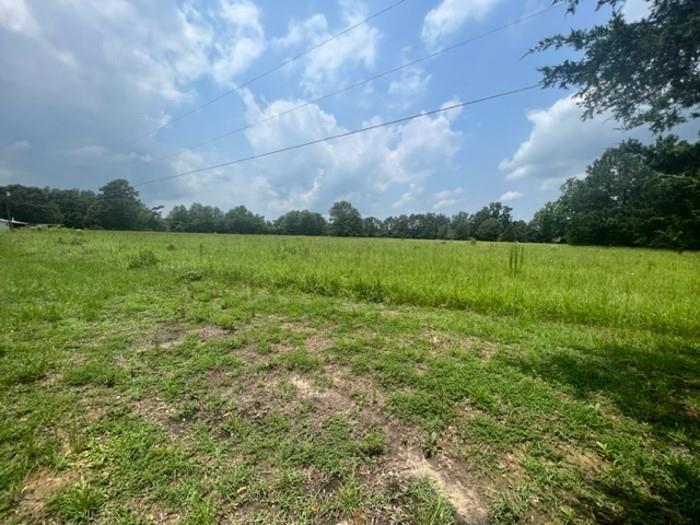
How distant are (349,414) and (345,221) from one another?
81189 millimetres

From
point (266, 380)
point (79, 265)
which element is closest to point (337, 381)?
point (266, 380)

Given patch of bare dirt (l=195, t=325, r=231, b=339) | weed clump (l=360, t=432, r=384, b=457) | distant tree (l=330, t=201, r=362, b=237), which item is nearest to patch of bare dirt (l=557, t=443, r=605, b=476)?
weed clump (l=360, t=432, r=384, b=457)

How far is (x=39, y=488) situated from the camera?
1805mm

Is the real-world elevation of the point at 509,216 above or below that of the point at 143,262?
above

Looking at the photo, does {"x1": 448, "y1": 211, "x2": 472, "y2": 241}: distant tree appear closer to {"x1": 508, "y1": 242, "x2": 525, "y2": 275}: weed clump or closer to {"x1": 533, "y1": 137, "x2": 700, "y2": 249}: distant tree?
{"x1": 533, "y1": 137, "x2": 700, "y2": 249}: distant tree

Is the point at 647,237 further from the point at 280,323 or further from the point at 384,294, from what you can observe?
the point at 280,323

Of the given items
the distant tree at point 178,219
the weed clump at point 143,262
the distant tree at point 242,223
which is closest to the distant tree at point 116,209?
the distant tree at point 178,219

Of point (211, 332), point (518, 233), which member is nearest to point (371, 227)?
point (518, 233)

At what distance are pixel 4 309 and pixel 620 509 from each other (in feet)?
26.7

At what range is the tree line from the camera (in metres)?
30.3

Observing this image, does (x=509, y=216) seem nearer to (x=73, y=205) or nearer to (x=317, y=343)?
(x=317, y=343)

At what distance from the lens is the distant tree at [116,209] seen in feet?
206

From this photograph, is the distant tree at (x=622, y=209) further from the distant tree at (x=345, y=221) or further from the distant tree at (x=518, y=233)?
the distant tree at (x=345, y=221)

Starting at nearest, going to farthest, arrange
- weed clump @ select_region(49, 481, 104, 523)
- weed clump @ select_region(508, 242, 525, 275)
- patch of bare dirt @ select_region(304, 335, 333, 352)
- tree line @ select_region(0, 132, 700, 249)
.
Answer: weed clump @ select_region(49, 481, 104, 523)
patch of bare dirt @ select_region(304, 335, 333, 352)
weed clump @ select_region(508, 242, 525, 275)
tree line @ select_region(0, 132, 700, 249)
